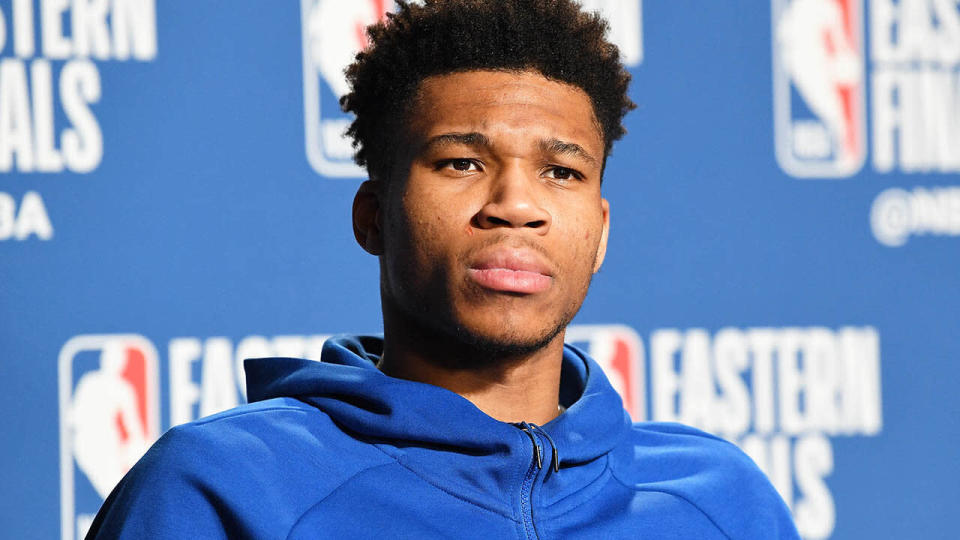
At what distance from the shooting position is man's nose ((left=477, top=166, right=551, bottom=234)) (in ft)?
3.02

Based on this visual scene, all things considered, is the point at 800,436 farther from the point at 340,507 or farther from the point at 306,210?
the point at 340,507

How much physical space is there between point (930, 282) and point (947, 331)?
84 mm

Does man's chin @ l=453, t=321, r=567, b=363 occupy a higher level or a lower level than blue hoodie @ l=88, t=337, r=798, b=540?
higher

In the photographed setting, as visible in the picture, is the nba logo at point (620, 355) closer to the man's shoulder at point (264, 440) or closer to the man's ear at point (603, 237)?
the man's ear at point (603, 237)

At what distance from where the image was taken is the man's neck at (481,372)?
3.26 ft

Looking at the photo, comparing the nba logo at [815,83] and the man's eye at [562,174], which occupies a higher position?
the nba logo at [815,83]

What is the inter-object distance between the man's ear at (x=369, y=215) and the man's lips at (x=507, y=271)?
16 cm

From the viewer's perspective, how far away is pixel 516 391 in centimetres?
102

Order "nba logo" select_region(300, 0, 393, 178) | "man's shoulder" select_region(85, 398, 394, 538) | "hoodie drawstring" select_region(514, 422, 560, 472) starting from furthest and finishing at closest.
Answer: "nba logo" select_region(300, 0, 393, 178), "hoodie drawstring" select_region(514, 422, 560, 472), "man's shoulder" select_region(85, 398, 394, 538)

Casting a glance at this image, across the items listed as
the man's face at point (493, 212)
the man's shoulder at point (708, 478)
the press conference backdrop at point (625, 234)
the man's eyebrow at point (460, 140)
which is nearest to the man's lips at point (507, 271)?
the man's face at point (493, 212)

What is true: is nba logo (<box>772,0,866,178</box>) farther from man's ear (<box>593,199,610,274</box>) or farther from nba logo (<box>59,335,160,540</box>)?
nba logo (<box>59,335,160,540</box>)

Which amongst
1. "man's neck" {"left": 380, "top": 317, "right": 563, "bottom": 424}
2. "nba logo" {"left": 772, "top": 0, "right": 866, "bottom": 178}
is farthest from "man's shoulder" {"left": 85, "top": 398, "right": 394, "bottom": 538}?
"nba logo" {"left": 772, "top": 0, "right": 866, "bottom": 178}

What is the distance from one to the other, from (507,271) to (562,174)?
12 cm

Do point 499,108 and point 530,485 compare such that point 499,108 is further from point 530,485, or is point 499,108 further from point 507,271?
point 530,485
